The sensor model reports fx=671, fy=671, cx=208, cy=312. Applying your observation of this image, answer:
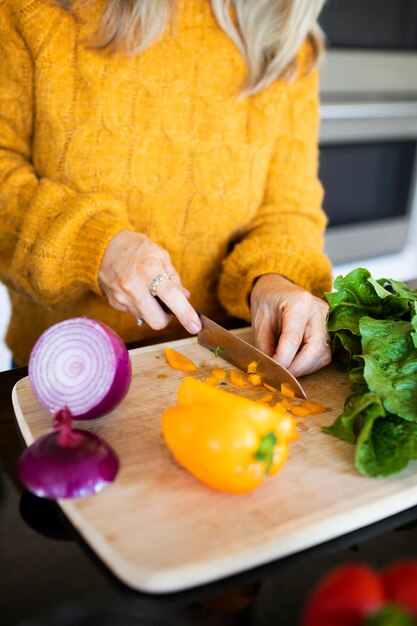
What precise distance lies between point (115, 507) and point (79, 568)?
0.27 feet

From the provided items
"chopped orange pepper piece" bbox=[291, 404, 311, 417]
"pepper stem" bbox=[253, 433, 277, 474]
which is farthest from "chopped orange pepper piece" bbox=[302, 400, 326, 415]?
"pepper stem" bbox=[253, 433, 277, 474]

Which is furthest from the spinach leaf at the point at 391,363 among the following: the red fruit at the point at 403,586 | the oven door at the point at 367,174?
the oven door at the point at 367,174

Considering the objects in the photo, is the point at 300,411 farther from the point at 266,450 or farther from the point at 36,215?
the point at 36,215

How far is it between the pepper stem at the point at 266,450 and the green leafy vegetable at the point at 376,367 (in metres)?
0.15

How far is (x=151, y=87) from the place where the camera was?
123cm

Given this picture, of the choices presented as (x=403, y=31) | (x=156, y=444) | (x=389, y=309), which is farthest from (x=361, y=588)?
(x=403, y=31)

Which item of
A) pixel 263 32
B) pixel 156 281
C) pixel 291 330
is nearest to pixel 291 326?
pixel 291 330

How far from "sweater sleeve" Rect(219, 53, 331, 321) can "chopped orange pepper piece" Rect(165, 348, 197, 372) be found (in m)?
0.23

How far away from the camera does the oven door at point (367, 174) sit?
93.5 inches

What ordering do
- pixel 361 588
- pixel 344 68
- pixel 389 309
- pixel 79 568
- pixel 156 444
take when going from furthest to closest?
pixel 344 68, pixel 389 309, pixel 156 444, pixel 79 568, pixel 361 588

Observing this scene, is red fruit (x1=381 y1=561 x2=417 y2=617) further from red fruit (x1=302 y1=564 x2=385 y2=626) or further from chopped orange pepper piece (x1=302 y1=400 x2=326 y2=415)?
chopped orange pepper piece (x1=302 y1=400 x2=326 y2=415)

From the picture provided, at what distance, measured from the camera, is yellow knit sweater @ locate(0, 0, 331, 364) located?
1141 mm

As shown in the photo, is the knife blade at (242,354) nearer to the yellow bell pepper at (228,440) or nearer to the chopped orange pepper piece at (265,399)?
the chopped orange pepper piece at (265,399)

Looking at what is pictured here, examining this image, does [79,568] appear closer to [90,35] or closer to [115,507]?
[115,507]
